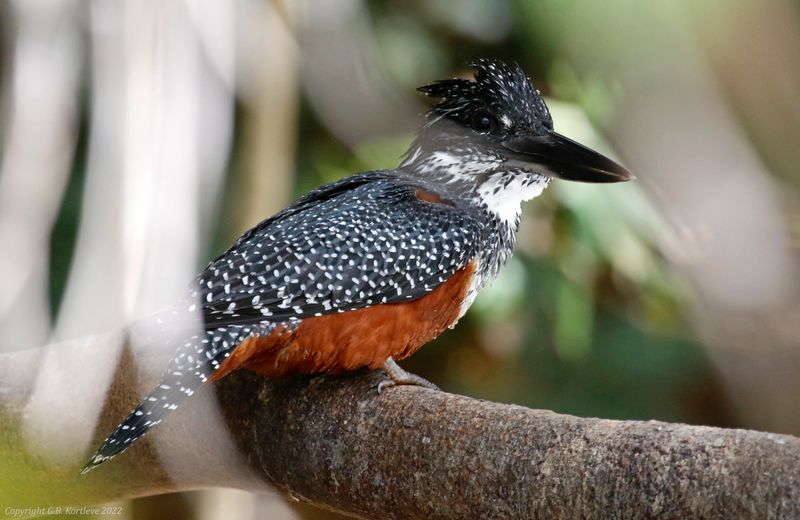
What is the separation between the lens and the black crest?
2920mm

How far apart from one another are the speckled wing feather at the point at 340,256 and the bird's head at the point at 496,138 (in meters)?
0.20

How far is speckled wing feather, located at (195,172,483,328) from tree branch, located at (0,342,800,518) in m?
0.25

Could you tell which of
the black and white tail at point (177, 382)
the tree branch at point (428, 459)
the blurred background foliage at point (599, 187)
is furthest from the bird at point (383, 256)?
the blurred background foliage at point (599, 187)

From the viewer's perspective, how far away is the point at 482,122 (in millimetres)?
2965

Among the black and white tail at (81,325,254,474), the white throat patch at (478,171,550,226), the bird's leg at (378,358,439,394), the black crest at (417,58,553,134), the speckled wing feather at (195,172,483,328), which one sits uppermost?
the black crest at (417,58,553,134)

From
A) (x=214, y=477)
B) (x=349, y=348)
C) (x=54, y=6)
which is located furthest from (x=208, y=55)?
(x=214, y=477)

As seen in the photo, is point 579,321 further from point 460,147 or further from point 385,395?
point 385,395

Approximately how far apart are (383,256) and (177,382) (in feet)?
2.25

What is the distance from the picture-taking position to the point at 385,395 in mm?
2283

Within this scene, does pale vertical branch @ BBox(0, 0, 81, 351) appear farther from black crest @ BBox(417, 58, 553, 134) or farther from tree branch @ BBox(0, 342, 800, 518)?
black crest @ BBox(417, 58, 553, 134)

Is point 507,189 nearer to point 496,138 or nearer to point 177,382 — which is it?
point 496,138

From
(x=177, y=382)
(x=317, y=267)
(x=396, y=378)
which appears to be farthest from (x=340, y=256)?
(x=177, y=382)

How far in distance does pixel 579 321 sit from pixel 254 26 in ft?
5.94

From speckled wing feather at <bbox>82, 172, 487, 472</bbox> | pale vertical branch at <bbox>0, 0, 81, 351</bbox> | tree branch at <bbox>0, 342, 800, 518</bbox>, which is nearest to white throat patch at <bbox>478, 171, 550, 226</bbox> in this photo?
speckled wing feather at <bbox>82, 172, 487, 472</bbox>
